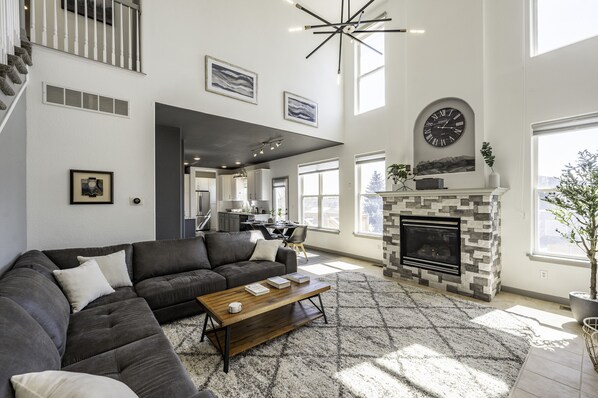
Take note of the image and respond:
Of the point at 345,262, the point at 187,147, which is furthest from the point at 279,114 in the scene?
the point at 345,262

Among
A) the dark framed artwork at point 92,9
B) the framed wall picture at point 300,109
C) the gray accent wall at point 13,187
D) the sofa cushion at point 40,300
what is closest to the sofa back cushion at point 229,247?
the sofa cushion at point 40,300

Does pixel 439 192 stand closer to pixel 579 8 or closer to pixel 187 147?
pixel 579 8

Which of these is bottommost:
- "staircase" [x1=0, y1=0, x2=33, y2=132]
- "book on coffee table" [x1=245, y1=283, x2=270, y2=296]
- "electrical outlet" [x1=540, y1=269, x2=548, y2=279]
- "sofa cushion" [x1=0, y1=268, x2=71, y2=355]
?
"electrical outlet" [x1=540, y1=269, x2=548, y2=279]

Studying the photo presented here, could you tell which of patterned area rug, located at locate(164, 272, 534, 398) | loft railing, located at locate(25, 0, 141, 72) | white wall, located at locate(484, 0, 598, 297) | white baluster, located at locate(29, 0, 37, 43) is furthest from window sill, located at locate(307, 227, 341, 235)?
white baluster, located at locate(29, 0, 37, 43)

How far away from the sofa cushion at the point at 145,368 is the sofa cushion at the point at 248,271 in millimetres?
1488

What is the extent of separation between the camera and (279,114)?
469 cm

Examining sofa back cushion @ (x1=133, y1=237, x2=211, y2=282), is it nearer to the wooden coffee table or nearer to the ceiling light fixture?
the wooden coffee table

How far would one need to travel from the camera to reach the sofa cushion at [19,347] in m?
0.89

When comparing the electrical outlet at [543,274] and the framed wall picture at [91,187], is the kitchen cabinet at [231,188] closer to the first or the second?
the framed wall picture at [91,187]

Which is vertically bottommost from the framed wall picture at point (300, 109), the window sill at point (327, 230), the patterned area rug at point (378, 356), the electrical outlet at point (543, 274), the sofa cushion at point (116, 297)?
the patterned area rug at point (378, 356)

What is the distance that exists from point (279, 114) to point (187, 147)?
2903 millimetres

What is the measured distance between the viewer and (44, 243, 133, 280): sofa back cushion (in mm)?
2570

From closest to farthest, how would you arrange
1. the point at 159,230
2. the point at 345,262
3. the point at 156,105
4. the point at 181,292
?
the point at 181,292 → the point at 156,105 → the point at 159,230 → the point at 345,262

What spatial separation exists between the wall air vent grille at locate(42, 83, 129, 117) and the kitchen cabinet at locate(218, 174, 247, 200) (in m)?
6.64
